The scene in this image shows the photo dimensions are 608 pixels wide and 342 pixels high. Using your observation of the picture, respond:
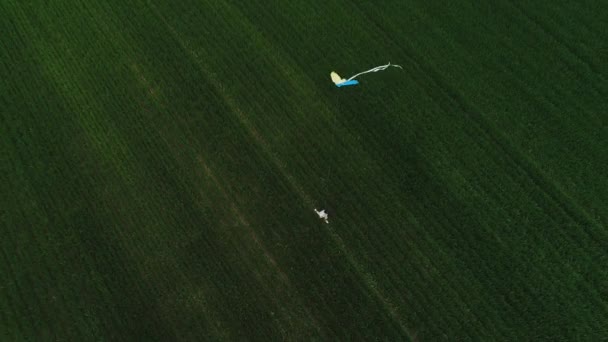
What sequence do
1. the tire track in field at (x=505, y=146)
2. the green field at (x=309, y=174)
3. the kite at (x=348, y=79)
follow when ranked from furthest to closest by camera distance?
the kite at (x=348, y=79) < the tire track in field at (x=505, y=146) < the green field at (x=309, y=174)

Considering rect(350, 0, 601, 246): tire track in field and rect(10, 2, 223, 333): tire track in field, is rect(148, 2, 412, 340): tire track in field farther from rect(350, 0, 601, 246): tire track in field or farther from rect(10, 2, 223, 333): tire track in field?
rect(350, 0, 601, 246): tire track in field

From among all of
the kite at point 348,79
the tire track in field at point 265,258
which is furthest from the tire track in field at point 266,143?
the tire track in field at point 265,258

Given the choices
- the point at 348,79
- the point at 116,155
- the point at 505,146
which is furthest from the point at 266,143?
the point at 505,146

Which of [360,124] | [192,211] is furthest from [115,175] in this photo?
[360,124]

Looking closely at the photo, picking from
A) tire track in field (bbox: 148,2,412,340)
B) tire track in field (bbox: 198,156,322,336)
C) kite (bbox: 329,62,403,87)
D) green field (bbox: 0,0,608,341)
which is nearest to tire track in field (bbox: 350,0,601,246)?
green field (bbox: 0,0,608,341)

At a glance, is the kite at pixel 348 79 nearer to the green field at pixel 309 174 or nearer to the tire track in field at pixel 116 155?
the green field at pixel 309 174

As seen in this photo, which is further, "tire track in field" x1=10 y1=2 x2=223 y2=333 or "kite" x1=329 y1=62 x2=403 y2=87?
"kite" x1=329 y1=62 x2=403 y2=87
